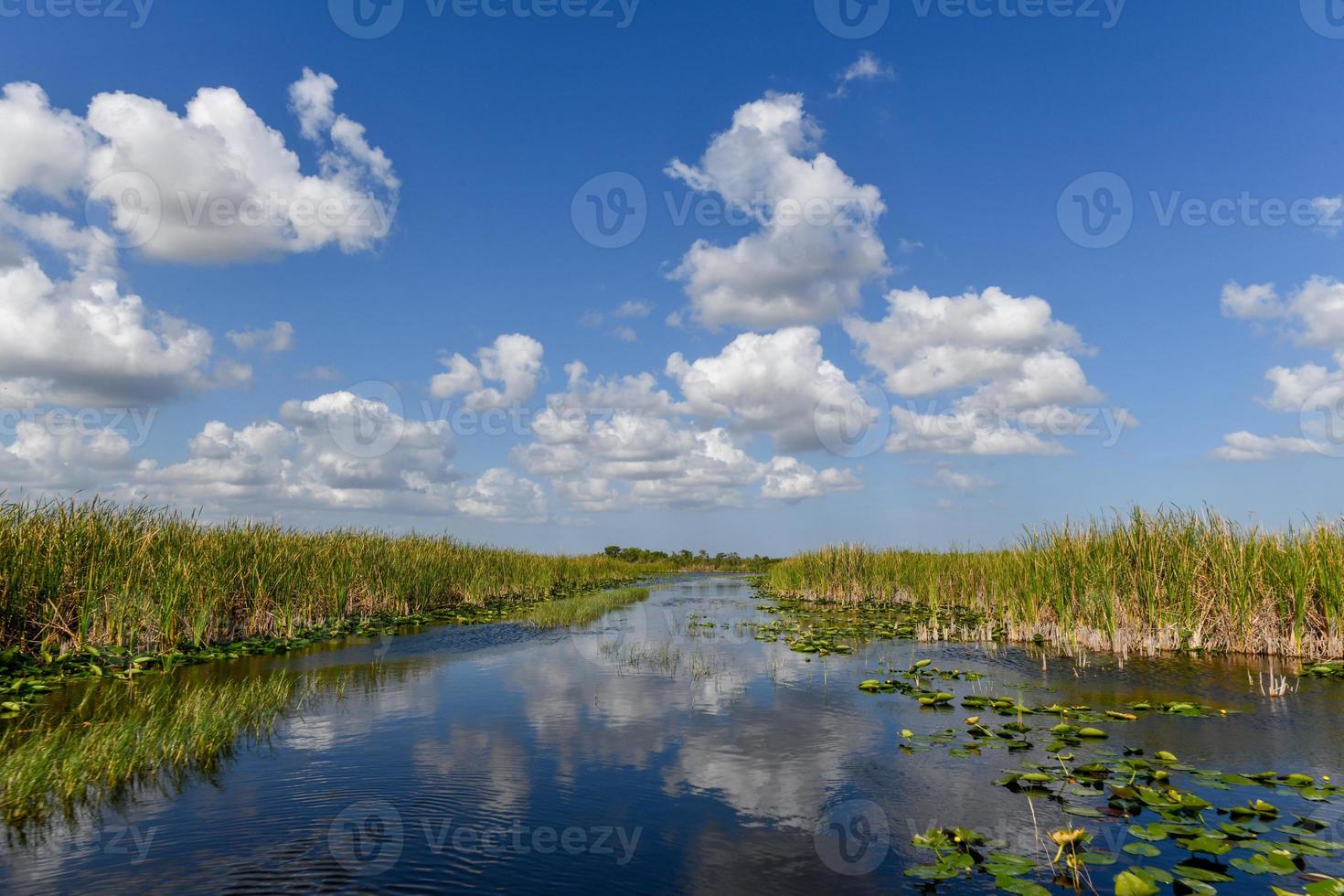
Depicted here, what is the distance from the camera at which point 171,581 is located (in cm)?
1502

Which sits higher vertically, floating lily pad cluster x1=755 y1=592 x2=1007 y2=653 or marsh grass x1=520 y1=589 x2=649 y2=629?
floating lily pad cluster x1=755 y1=592 x2=1007 y2=653

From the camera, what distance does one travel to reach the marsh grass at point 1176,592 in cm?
1496

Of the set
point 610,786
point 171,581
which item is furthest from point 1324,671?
point 171,581

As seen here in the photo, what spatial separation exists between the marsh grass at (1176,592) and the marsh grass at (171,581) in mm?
18602

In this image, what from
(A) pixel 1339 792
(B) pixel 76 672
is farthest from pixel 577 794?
(B) pixel 76 672

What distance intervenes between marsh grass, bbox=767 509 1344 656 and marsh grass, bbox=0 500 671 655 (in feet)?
61.0

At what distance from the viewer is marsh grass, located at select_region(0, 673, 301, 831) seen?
6973 millimetres

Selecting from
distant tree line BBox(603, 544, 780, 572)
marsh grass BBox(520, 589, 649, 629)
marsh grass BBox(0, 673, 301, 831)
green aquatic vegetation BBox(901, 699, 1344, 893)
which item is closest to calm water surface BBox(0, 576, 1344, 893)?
green aquatic vegetation BBox(901, 699, 1344, 893)

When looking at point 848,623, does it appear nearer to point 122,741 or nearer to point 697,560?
point 122,741

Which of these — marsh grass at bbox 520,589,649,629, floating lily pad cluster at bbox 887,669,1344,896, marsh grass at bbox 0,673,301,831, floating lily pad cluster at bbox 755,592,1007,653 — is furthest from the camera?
marsh grass at bbox 520,589,649,629

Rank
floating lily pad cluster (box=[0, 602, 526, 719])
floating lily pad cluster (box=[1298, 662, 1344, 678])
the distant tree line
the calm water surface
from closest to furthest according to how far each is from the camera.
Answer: the calm water surface
floating lily pad cluster (box=[0, 602, 526, 719])
floating lily pad cluster (box=[1298, 662, 1344, 678])
the distant tree line

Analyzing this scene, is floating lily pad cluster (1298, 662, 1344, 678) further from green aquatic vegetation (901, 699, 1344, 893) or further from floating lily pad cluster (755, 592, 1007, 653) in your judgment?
green aquatic vegetation (901, 699, 1344, 893)

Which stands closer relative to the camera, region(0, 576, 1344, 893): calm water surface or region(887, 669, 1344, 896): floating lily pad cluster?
region(887, 669, 1344, 896): floating lily pad cluster

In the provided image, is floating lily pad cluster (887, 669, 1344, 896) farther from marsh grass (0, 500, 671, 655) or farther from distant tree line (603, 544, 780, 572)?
distant tree line (603, 544, 780, 572)
